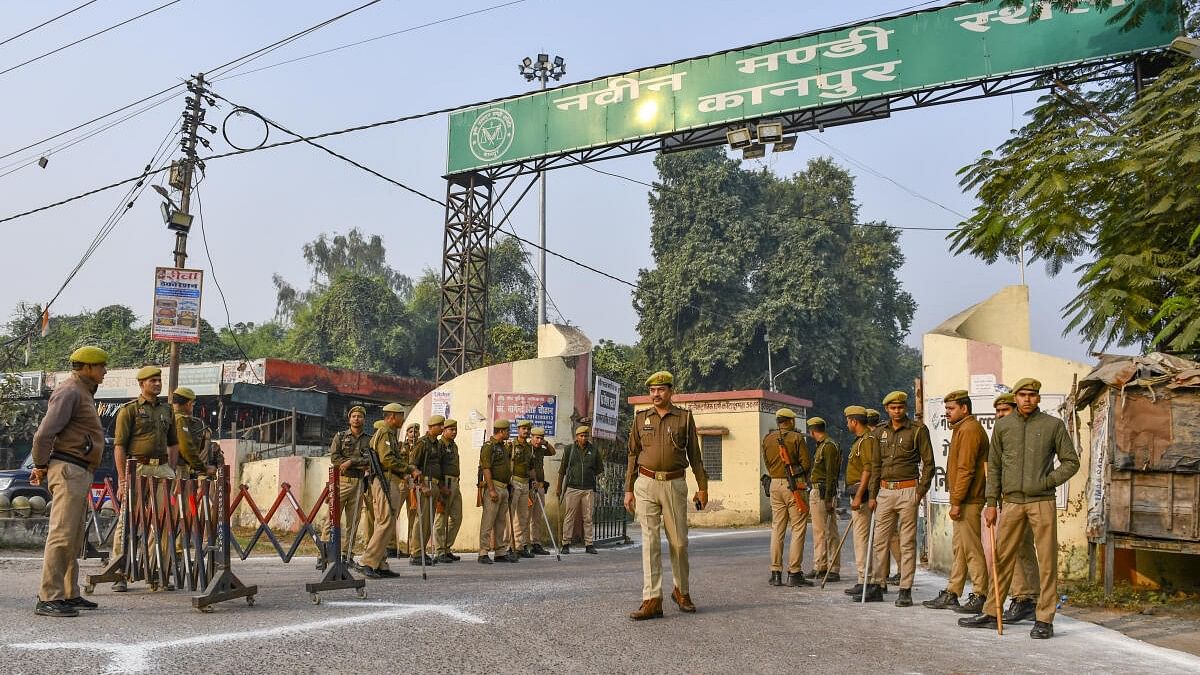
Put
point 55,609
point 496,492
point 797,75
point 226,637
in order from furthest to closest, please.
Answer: point 797,75
point 496,492
point 55,609
point 226,637

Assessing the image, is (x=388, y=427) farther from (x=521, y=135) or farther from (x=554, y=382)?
(x=521, y=135)

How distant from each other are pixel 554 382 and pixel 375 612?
10563mm

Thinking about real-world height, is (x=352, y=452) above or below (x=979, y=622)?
above

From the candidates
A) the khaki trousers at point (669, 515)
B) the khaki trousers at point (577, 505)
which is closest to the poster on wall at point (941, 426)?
the khaki trousers at point (669, 515)

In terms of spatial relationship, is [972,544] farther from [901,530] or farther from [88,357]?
[88,357]

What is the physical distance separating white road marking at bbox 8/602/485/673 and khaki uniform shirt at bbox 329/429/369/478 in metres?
3.26

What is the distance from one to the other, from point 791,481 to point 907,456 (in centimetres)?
209

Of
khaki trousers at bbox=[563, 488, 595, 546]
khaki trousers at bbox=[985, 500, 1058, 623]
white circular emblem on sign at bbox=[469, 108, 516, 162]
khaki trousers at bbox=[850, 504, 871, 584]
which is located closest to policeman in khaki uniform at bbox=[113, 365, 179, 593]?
khaki trousers at bbox=[850, 504, 871, 584]

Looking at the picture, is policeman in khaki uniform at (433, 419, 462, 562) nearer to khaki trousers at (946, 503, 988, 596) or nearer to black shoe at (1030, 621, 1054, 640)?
khaki trousers at (946, 503, 988, 596)

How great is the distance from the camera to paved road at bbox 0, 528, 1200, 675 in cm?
566

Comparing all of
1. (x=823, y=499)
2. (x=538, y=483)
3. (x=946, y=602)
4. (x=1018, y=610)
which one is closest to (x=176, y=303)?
(x=538, y=483)

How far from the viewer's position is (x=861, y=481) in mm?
10031

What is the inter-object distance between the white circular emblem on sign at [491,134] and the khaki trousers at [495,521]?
11.4 m

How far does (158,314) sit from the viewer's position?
19094 millimetres
